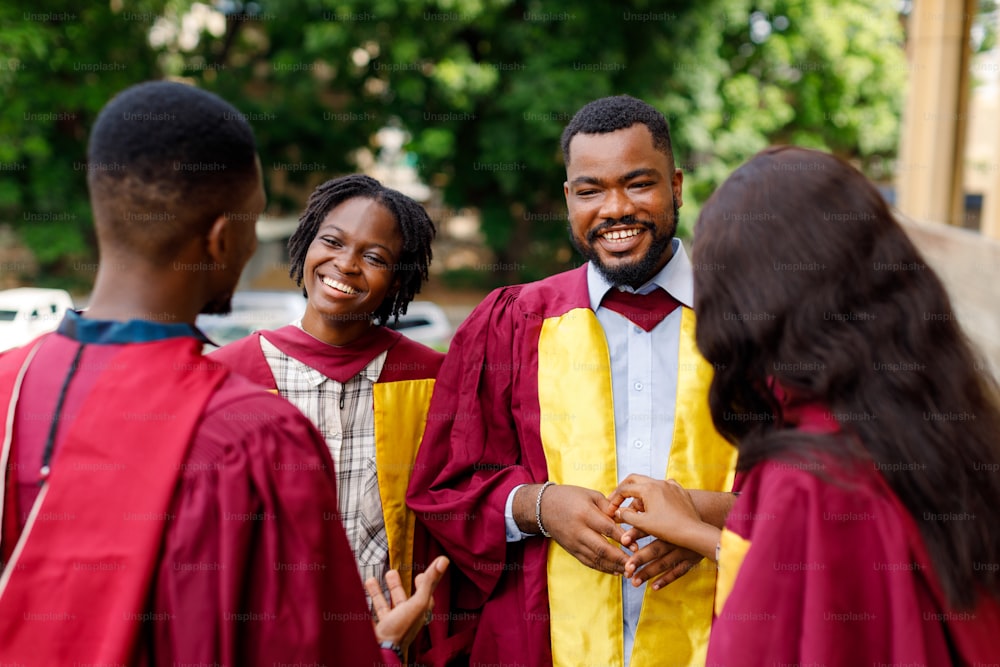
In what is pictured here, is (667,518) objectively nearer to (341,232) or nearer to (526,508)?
(526,508)

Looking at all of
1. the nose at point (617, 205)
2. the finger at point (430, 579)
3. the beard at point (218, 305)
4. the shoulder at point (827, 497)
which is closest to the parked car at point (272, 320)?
the nose at point (617, 205)

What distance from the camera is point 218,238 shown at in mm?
1389

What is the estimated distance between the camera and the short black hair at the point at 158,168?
4.38 ft

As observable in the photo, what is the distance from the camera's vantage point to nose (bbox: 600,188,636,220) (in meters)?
2.32

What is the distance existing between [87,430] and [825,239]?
1195 millimetres

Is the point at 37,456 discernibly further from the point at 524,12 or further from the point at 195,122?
the point at 524,12

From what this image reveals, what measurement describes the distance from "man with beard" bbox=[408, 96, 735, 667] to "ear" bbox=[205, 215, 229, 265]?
1.06 meters

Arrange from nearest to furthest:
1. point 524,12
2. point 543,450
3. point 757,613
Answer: point 757,613 < point 543,450 < point 524,12

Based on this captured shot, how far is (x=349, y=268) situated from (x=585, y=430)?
2.53ft

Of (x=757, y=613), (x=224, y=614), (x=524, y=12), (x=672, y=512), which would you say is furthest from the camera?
(x=524, y=12)

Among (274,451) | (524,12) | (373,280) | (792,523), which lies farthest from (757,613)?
(524,12)

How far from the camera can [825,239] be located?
1419 mm

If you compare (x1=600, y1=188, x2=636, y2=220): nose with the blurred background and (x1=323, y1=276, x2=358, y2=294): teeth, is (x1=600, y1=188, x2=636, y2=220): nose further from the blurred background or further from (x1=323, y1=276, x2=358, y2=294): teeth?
the blurred background

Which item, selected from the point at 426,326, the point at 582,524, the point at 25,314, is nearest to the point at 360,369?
the point at 582,524
